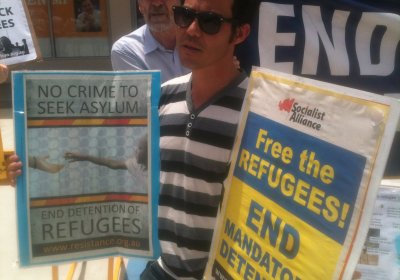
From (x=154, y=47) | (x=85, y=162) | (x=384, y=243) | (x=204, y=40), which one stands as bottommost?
(x=384, y=243)

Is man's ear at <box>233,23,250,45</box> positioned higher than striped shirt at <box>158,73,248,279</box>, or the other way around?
man's ear at <box>233,23,250,45</box>

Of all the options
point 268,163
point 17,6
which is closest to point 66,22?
point 17,6

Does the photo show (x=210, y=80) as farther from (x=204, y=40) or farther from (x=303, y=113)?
(x=303, y=113)

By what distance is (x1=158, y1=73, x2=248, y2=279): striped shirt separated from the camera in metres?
1.41

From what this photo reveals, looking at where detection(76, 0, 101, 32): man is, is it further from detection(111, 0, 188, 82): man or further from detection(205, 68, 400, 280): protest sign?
detection(205, 68, 400, 280): protest sign

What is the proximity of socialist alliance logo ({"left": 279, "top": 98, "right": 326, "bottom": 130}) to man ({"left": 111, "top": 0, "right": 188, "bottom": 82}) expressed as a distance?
1.32 meters

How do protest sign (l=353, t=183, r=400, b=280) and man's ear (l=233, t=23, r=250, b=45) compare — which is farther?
protest sign (l=353, t=183, r=400, b=280)

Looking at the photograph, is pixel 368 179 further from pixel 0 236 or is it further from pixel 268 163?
pixel 0 236

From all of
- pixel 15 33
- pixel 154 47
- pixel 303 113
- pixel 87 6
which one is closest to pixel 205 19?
→ pixel 303 113

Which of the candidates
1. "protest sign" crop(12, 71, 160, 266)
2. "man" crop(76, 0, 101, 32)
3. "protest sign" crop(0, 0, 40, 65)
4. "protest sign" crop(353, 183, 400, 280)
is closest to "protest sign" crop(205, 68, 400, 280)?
"protest sign" crop(12, 71, 160, 266)

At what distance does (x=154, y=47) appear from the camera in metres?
2.43

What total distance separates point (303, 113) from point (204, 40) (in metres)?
0.45

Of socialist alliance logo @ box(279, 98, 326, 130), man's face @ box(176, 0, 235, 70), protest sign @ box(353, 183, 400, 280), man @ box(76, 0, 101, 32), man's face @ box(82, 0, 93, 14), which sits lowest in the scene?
protest sign @ box(353, 183, 400, 280)

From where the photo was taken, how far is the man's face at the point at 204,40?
52.7 inches
